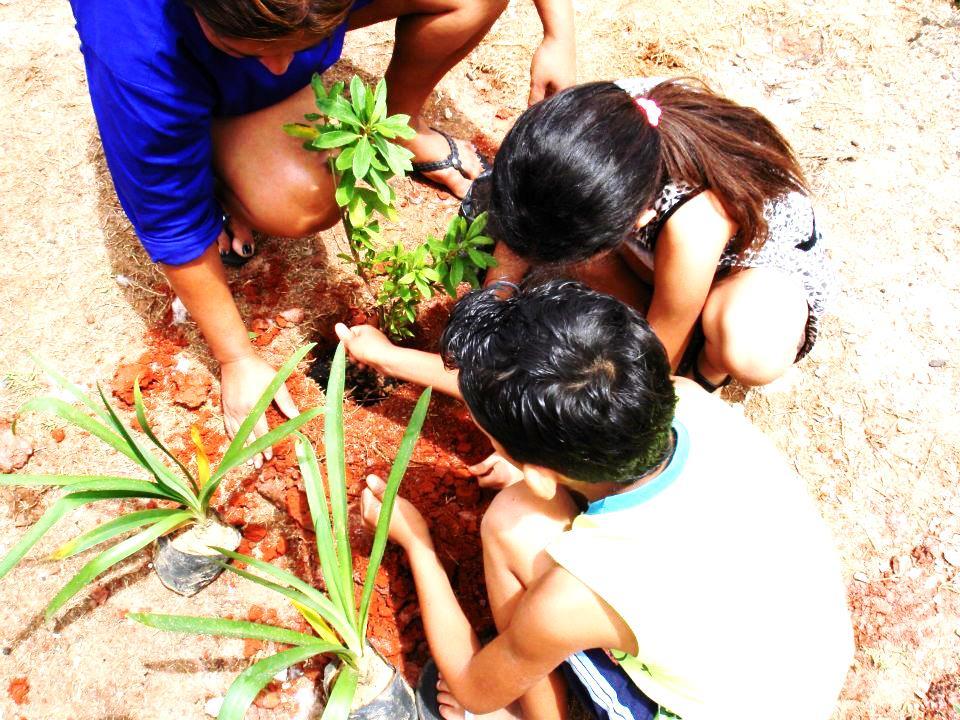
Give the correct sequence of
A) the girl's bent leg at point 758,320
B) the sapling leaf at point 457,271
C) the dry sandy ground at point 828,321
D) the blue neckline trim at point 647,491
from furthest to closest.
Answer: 1. the girl's bent leg at point 758,320
2. the dry sandy ground at point 828,321
3. the sapling leaf at point 457,271
4. the blue neckline trim at point 647,491

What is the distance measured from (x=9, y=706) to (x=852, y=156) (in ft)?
9.51

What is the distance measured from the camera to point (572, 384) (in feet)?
3.75

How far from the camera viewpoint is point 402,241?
2.30 metres

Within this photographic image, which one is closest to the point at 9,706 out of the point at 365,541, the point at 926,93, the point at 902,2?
the point at 365,541

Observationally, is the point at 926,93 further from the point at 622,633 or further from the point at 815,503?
the point at 622,633


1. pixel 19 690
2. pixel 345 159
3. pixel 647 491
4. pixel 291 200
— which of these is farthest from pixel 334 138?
pixel 19 690

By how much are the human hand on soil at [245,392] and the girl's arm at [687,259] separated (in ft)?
3.10

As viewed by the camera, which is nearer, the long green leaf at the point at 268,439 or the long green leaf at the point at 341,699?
the long green leaf at the point at 341,699

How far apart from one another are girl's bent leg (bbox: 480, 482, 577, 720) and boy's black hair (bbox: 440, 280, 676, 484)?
223 millimetres

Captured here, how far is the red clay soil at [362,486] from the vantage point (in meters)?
1.79

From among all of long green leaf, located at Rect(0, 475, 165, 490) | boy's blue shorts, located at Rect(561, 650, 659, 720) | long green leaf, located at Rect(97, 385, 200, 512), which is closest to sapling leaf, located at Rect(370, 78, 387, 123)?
long green leaf, located at Rect(97, 385, 200, 512)

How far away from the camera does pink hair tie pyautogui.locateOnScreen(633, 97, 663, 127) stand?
147 cm

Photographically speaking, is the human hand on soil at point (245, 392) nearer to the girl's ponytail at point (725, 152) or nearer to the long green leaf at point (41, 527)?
the long green leaf at point (41, 527)

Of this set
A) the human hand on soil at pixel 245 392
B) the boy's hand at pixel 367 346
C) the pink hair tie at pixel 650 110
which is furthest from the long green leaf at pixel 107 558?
the pink hair tie at pixel 650 110
